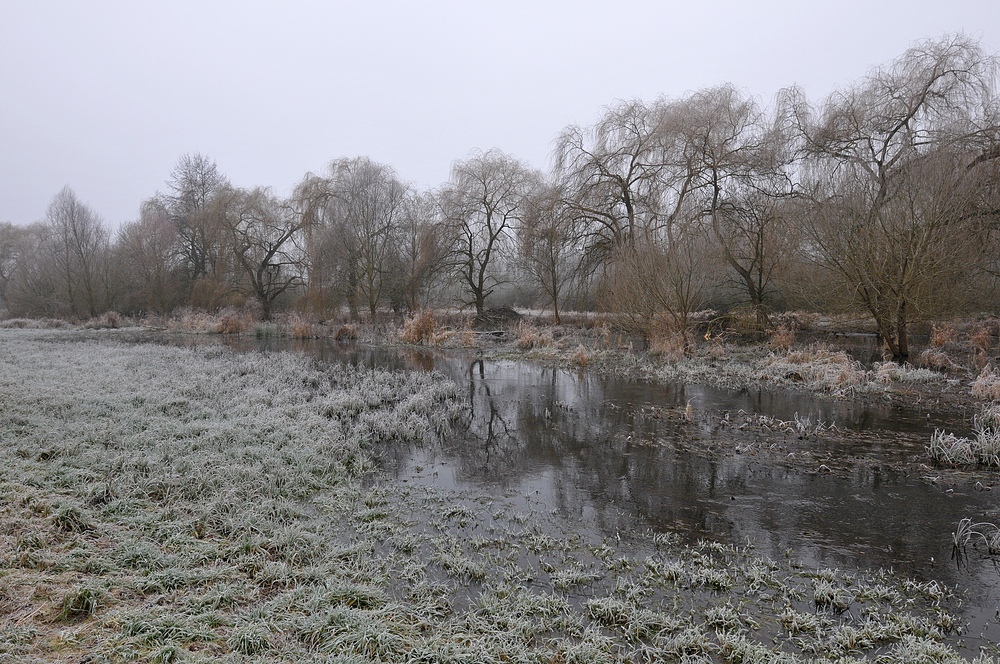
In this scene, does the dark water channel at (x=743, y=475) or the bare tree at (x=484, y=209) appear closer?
the dark water channel at (x=743, y=475)

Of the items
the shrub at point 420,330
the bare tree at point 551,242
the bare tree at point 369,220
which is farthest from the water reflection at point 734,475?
the bare tree at point 369,220

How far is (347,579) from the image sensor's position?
3.37m

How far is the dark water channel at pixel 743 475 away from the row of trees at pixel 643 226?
5.47 metres

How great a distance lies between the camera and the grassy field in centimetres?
270

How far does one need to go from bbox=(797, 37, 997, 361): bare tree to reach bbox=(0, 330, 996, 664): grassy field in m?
10.6

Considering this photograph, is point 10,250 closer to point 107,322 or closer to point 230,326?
point 107,322

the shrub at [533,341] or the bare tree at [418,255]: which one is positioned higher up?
the bare tree at [418,255]

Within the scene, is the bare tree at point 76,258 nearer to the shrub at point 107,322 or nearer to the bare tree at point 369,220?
the shrub at point 107,322

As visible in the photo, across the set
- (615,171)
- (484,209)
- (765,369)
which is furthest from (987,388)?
(484,209)

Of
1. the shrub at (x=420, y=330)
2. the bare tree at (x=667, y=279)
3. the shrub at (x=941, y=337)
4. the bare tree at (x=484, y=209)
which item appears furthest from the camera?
the bare tree at (x=484, y=209)

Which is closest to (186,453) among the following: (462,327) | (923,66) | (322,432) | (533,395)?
(322,432)

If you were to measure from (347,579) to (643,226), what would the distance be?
14.4 meters

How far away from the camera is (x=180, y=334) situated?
955 inches

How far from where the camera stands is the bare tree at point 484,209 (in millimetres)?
24406
